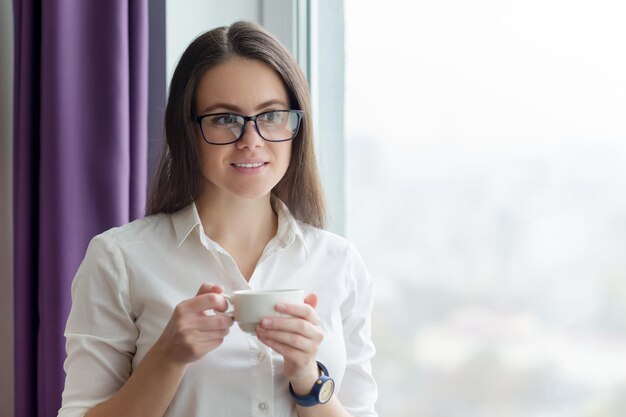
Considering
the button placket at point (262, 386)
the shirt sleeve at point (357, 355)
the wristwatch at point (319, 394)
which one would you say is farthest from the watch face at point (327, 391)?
the shirt sleeve at point (357, 355)

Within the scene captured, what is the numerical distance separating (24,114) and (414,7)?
1.05 metres

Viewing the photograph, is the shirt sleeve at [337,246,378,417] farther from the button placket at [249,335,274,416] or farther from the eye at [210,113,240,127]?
the eye at [210,113,240,127]

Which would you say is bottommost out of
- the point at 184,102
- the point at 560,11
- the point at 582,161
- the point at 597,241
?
the point at 597,241

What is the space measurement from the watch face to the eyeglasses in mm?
480

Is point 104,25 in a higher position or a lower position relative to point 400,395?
higher

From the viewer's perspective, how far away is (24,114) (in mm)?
2125

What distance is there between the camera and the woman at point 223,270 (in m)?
1.51

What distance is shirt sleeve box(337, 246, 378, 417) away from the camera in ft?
5.68

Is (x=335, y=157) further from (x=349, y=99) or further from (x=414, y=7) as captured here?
(x=414, y=7)

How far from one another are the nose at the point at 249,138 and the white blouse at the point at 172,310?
203mm

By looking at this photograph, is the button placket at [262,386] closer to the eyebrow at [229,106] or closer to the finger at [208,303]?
the finger at [208,303]

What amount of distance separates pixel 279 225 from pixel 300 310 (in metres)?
0.41

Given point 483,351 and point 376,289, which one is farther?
point 376,289

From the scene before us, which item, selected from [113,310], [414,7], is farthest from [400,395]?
[414,7]
